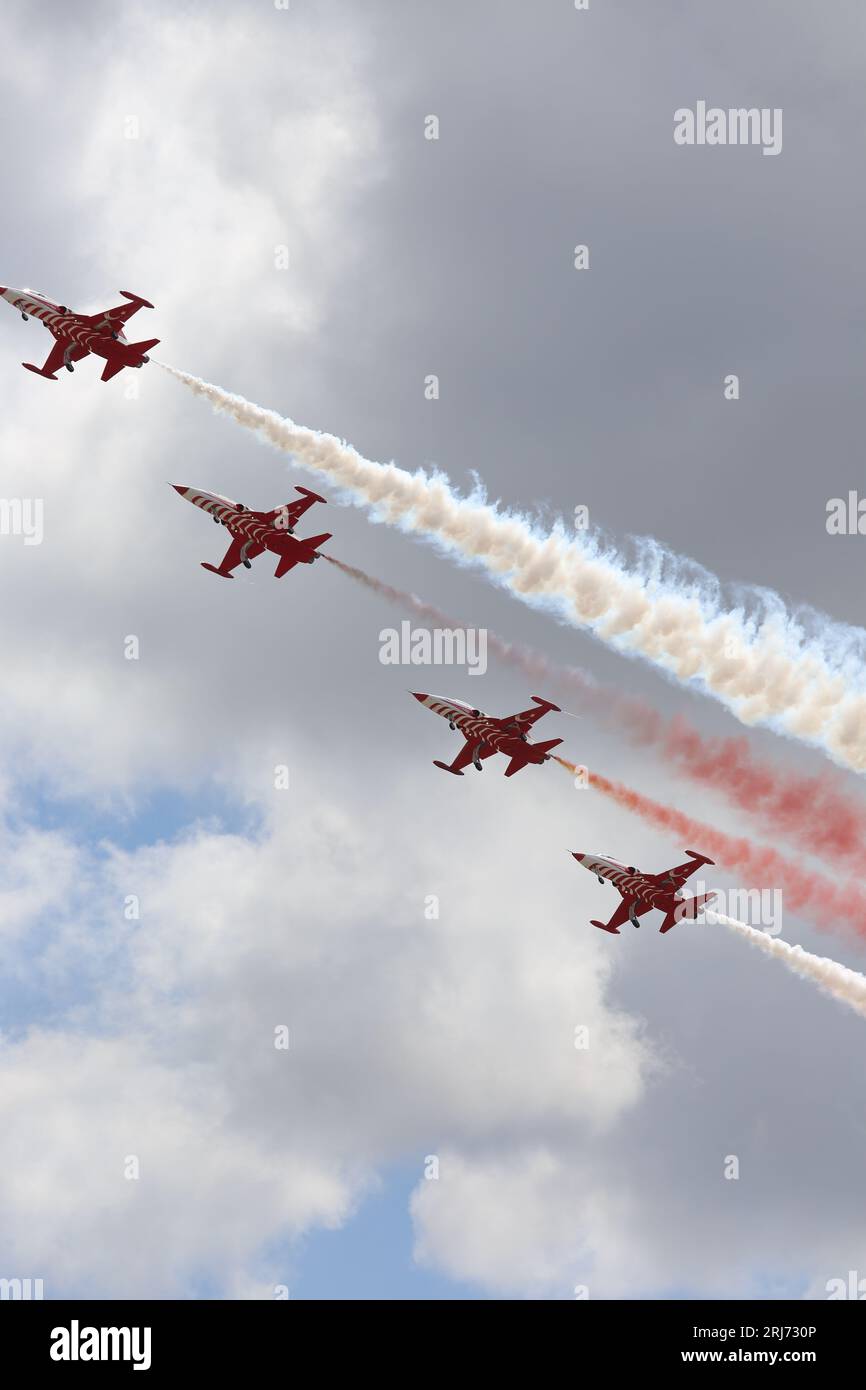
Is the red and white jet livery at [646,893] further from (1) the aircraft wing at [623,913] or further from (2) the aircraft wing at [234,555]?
(2) the aircraft wing at [234,555]

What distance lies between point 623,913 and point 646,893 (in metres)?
2.46

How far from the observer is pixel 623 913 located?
426 ft

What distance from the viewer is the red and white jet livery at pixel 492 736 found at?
411ft

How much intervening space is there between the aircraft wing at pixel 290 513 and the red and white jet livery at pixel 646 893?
29871 millimetres

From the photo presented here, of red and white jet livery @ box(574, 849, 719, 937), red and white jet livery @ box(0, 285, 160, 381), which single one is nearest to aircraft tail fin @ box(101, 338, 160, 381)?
red and white jet livery @ box(0, 285, 160, 381)

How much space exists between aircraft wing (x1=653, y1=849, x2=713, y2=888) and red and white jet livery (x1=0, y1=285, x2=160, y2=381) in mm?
47574

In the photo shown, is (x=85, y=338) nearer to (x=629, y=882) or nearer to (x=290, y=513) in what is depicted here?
(x=290, y=513)

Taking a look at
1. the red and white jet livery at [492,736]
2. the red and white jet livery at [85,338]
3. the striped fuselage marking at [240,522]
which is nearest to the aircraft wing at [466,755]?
the red and white jet livery at [492,736]

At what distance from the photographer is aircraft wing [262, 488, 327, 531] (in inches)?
4897

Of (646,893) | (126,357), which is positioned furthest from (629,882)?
(126,357)
